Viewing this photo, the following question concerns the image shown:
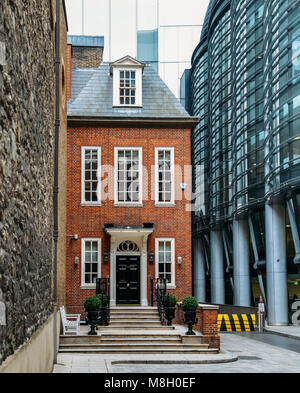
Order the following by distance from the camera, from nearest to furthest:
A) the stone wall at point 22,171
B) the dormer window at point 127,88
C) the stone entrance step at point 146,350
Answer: the stone wall at point 22,171 → the stone entrance step at point 146,350 → the dormer window at point 127,88

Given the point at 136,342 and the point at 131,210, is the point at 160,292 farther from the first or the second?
the point at 136,342

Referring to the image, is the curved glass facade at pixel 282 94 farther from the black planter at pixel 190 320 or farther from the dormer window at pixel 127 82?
the black planter at pixel 190 320

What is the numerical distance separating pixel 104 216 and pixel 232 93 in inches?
926

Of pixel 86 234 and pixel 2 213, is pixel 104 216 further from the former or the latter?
pixel 2 213

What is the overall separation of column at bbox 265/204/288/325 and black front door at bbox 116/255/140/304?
12611mm

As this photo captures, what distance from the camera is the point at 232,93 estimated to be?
4569cm

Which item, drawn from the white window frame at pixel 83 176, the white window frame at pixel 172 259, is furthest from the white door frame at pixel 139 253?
the white window frame at pixel 83 176

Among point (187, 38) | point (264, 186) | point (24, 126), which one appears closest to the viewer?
point (24, 126)

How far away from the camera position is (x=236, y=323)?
2922cm

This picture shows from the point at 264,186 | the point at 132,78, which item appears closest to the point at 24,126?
the point at 132,78

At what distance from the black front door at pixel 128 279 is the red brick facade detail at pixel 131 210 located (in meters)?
0.56

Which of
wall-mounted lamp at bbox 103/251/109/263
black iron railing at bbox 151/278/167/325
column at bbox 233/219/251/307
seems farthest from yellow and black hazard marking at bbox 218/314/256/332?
column at bbox 233/219/251/307

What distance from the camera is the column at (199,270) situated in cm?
6066

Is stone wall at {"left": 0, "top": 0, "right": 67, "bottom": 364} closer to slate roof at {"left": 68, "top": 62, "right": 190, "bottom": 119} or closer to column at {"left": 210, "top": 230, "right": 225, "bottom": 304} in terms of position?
slate roof at {"left": 68, "top": 62, "right": 190, "bottom": 119}
